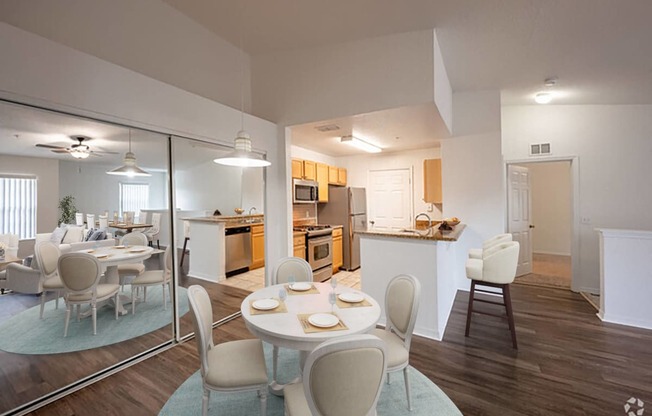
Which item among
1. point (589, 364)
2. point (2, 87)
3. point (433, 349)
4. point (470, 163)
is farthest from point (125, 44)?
point (589, 364)

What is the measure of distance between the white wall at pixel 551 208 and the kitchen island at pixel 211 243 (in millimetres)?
7241

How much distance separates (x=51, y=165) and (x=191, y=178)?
3.59ft

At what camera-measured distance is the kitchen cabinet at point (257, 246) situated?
14.6ft

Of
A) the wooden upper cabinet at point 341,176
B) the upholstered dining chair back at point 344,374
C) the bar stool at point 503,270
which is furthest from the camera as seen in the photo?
the wooden upper cabinet at point 341,176

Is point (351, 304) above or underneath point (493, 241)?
underneath

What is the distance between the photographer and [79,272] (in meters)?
2.50

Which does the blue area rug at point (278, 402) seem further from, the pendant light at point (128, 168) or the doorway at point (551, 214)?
the doorway at point (551, 214)

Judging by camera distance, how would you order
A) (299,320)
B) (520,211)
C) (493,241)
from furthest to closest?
(520,211) < (493,241) < (299,320)

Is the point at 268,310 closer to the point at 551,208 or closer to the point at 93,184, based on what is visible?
the point at 93,184

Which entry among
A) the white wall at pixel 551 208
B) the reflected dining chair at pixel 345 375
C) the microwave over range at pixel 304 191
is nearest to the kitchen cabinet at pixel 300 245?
the microwave over range at pixel 304 191

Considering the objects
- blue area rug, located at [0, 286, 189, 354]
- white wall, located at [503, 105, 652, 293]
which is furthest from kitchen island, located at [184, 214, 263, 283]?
white wall, located at [503, 105, 652, 293]

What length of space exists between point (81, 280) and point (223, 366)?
5.96 feet

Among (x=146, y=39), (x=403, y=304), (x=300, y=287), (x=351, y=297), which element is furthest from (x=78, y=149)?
(x=403, y=304)

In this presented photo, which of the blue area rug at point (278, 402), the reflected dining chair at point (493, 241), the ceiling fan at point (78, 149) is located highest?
the ceiling fan at point (78, 149)
